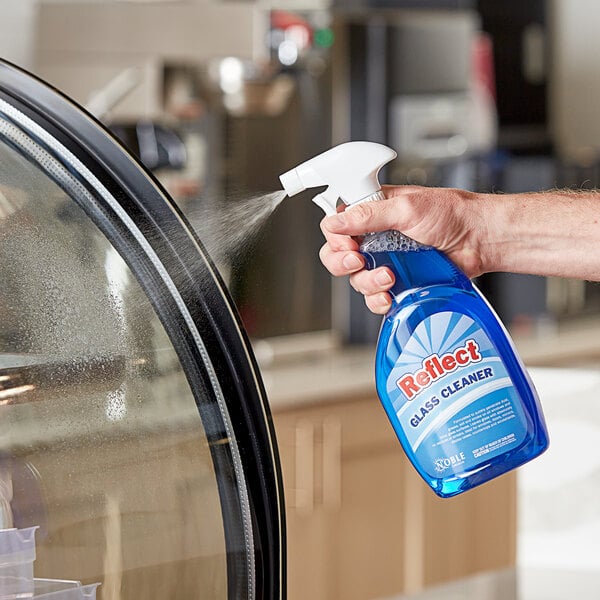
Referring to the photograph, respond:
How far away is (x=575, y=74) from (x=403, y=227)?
3391 millimetres

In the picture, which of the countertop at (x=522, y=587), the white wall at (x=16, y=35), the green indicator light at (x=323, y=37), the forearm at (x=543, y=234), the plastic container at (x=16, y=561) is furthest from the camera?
the green indicator light at (x=323, y=37)

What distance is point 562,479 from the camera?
50.1 inches

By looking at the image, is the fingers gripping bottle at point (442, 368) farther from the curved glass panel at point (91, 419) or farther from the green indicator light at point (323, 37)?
the green indicator light at point (323, 37)

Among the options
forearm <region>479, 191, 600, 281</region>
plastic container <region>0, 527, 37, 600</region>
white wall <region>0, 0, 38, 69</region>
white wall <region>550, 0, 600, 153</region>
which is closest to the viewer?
plastic container <region>0, 527, 37, 600</region>

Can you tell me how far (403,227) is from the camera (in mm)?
712

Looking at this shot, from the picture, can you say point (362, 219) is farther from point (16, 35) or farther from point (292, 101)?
point (292, 101)

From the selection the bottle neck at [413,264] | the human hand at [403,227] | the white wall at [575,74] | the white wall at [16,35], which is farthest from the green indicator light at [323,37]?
the bottle neck at [413,264]

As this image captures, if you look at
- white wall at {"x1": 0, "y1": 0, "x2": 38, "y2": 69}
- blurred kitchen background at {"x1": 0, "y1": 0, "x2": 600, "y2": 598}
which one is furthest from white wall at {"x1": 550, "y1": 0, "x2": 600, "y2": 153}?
white wall at {"x1": 0, "y1": 0, "x2": 38, "y2": 69}

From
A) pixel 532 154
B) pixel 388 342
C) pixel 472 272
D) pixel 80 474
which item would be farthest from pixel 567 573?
pixel 532 154

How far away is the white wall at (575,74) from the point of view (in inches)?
152

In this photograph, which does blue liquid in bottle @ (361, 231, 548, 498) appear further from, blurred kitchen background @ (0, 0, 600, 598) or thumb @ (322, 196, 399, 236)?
blurred kitchen background @ (0, 0, 600, 598)

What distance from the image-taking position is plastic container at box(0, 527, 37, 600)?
0.63 meters

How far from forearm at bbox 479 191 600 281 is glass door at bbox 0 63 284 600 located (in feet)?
0.84

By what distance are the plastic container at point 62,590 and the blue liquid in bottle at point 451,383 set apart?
0.21 meters
